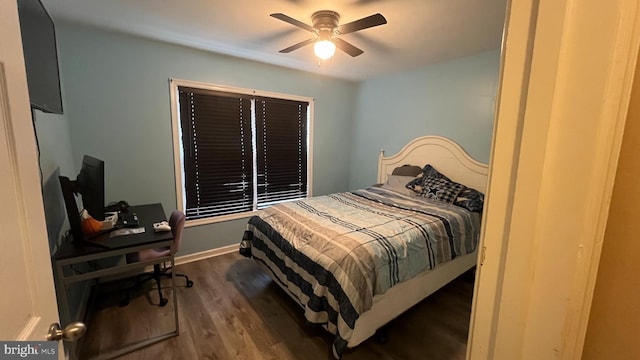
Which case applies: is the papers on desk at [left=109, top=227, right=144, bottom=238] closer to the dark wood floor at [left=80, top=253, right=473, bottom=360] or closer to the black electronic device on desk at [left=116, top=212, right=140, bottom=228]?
the black electronic device on desk at [left=116, top=212, right=140, bottom=228]

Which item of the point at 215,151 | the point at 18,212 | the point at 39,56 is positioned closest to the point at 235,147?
the point at 215,151

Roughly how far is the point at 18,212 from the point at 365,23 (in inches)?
77.6

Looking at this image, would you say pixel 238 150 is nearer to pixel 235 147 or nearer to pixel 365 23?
pixel 235 147

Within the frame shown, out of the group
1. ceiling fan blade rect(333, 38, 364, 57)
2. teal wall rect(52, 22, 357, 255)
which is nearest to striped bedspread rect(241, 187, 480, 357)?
teal wall rect(52, 22, 357, 255)

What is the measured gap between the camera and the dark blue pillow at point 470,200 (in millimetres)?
2672

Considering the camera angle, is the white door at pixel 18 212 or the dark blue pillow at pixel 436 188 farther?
the dark blue pillow at pixel 436 188

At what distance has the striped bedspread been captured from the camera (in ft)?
5.47

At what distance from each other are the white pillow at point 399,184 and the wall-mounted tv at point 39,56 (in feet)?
10.5

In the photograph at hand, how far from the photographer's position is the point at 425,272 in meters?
2.12

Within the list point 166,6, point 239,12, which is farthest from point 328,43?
point 166,6

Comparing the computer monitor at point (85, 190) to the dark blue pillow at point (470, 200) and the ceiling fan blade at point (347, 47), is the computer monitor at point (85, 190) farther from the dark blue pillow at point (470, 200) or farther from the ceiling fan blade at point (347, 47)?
the dark blue pillow at point (470, 200)

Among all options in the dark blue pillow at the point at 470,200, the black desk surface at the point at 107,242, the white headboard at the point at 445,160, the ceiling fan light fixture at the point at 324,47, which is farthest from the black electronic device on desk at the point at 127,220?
the white headboard at the point at 445,160

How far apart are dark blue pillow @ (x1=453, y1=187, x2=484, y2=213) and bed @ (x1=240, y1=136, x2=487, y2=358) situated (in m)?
0.01

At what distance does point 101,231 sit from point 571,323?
2.51 m
